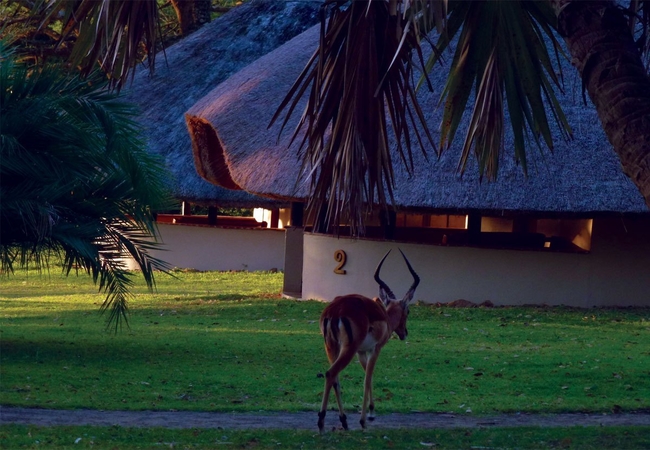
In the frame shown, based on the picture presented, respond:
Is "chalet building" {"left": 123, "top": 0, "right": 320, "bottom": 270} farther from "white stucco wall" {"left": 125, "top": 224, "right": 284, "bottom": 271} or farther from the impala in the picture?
the impala

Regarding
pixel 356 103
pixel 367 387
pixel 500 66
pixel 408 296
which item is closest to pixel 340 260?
pixel 408 296

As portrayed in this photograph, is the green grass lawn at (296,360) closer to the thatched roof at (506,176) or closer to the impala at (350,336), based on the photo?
the impala at (350,336)

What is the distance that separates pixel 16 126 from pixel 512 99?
5061mm

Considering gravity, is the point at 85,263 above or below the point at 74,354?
above

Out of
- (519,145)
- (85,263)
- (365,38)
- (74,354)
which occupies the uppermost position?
(365,38)

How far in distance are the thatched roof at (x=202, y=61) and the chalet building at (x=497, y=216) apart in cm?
547

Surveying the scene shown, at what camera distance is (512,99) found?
6.73m

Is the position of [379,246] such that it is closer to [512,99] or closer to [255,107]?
[255,107]

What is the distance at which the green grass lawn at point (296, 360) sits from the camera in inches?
349

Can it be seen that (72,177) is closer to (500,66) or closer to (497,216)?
(500,66)

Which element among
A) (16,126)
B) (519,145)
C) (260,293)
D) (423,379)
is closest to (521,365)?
(423,379)

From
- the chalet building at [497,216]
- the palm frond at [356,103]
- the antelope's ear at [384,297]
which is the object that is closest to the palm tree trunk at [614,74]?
the palm frond at [356,103]

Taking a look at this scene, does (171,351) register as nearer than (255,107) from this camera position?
Yes

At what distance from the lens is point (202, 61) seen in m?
24.8
